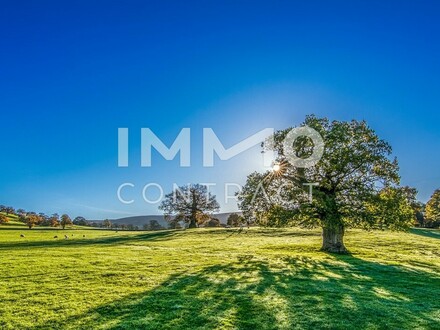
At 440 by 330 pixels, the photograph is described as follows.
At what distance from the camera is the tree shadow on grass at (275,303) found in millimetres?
9260

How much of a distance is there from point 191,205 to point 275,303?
68.2 meters

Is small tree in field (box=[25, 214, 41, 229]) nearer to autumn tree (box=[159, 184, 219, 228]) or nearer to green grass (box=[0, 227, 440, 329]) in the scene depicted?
autumn tree (box=[159, 184, 219, 228])

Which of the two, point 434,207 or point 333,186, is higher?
point 333,186

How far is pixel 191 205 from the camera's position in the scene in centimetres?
7856

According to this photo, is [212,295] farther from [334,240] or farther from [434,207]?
[434,207]

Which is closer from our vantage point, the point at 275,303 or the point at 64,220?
the point at 275,303

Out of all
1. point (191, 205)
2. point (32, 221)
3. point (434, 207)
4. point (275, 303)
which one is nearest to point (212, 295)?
point (275, 303)

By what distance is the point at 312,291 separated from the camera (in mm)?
13305

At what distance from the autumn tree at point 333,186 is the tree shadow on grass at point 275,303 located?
994 cm

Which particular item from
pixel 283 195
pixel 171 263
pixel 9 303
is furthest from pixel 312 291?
pixel 283 195

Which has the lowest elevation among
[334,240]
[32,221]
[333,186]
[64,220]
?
[32,221]

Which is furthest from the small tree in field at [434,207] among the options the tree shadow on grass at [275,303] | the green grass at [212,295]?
the tree shadow on grass at [275,303]

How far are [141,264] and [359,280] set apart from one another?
1280 cm

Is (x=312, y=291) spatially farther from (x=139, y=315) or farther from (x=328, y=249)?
(x=328, y=249)
